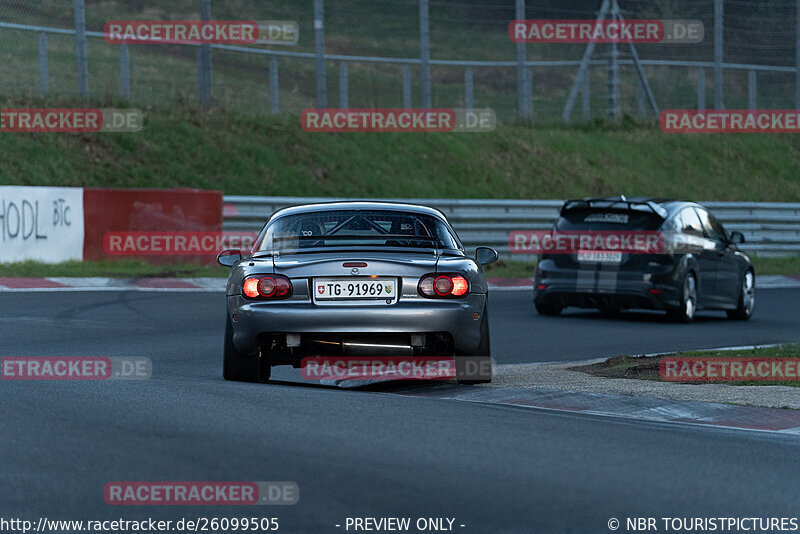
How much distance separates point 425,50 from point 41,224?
10.4 m

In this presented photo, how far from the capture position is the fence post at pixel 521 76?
28.9 metres

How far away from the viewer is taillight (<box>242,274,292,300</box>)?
9.08 meters

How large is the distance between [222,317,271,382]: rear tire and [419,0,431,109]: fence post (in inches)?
743

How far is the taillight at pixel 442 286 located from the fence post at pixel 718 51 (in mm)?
24076

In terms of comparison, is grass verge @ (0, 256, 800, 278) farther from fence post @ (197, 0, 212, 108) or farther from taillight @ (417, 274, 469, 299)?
taillight @ (417, 274, 469, 299)

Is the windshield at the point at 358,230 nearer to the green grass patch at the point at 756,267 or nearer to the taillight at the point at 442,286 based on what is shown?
the taillight at the point at 442,286

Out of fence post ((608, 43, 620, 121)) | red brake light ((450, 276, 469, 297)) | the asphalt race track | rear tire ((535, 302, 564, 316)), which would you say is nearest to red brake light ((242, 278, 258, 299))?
the asphalt race track

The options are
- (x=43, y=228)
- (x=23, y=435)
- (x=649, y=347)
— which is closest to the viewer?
(x=23, y=435)

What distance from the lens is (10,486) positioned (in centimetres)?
607

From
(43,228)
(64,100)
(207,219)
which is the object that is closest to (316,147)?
(64,100)

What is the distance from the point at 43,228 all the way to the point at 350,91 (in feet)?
31.2

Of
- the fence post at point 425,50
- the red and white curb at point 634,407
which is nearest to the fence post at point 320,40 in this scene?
the fence post at point 425,50

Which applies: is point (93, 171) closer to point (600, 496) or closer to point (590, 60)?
point (590, 60)

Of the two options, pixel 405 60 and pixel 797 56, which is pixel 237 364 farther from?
pixel 797 56
